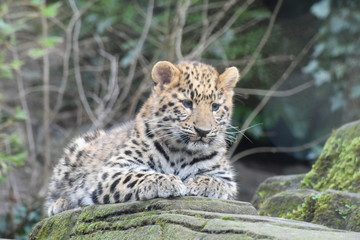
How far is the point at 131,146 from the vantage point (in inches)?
270

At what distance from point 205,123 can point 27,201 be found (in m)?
6.70

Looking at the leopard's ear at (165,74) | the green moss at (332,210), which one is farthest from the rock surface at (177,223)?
the leopard's ear at (165,74)

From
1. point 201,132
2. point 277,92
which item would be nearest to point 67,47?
point 277,92

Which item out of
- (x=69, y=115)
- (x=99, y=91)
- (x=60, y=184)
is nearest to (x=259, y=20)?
(x=99, y=91)

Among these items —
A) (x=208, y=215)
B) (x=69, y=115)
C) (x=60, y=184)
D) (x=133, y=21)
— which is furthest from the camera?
(x=69, y=115)

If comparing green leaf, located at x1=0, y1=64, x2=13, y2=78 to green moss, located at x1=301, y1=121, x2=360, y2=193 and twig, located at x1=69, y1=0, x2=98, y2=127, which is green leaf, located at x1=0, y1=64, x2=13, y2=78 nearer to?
twig, located at x1=69, y1=0, x2=98, y2=127

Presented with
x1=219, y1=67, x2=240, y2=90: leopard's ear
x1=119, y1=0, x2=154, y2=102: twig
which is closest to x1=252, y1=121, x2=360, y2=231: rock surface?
x1=219, y1=67, x2=240, y2=90: leopard's ear

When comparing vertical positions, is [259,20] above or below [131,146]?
above

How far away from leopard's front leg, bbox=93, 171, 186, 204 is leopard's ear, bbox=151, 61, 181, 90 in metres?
0.97

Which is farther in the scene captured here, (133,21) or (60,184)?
(133,21)

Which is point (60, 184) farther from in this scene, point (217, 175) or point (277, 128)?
point (277, 128)

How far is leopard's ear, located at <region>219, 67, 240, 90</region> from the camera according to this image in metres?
6.94

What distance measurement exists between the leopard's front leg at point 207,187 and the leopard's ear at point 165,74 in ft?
3.16

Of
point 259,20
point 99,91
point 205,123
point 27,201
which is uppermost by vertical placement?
point 259,20
